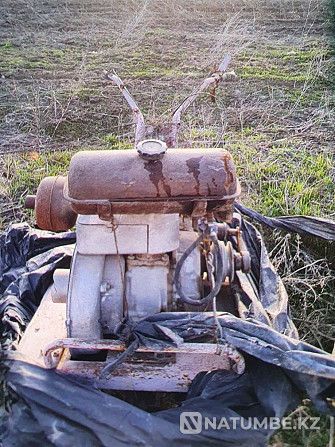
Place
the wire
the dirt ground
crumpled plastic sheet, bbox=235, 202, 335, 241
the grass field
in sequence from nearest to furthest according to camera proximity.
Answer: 1. the wire
2. crumpled plastic sheet, bbox=235, 202, 335, 241
3. the grass field
4. the dirt ground

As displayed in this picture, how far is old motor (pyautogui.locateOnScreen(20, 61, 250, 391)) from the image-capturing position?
1.76 metres

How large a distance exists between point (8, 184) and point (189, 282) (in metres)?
2.13

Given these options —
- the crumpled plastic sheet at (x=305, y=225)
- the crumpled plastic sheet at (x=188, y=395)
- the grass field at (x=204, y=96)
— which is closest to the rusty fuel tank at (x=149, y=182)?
the crumpled plastic sheet at (x=188, y=395)

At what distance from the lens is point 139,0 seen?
756cm

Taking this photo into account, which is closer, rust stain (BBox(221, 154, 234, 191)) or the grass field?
rust stain (BBox(221, 154, 234, 191))

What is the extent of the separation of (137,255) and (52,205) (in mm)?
379

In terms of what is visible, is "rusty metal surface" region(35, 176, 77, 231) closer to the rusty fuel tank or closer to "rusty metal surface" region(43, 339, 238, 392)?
the rusty fuel tank

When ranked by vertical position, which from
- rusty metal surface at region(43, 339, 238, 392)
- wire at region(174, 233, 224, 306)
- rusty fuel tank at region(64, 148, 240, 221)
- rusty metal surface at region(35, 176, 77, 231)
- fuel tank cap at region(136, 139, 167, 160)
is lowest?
rusty metal surface at region(43, 339, 238, 392)

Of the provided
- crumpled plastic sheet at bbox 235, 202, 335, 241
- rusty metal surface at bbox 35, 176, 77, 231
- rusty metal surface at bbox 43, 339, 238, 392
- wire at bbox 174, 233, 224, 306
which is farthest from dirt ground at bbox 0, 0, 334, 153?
rusty metal surface at bbox 43, 339, 238, 392

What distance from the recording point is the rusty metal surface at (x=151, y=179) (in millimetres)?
1752

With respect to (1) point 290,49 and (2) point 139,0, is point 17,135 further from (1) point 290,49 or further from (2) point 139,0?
(2) point 139,0

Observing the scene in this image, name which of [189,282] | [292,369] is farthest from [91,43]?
[292,369]

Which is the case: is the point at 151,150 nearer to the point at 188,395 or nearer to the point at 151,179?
the point at 151,179

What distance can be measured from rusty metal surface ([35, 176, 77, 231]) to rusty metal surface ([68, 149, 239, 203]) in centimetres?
27
